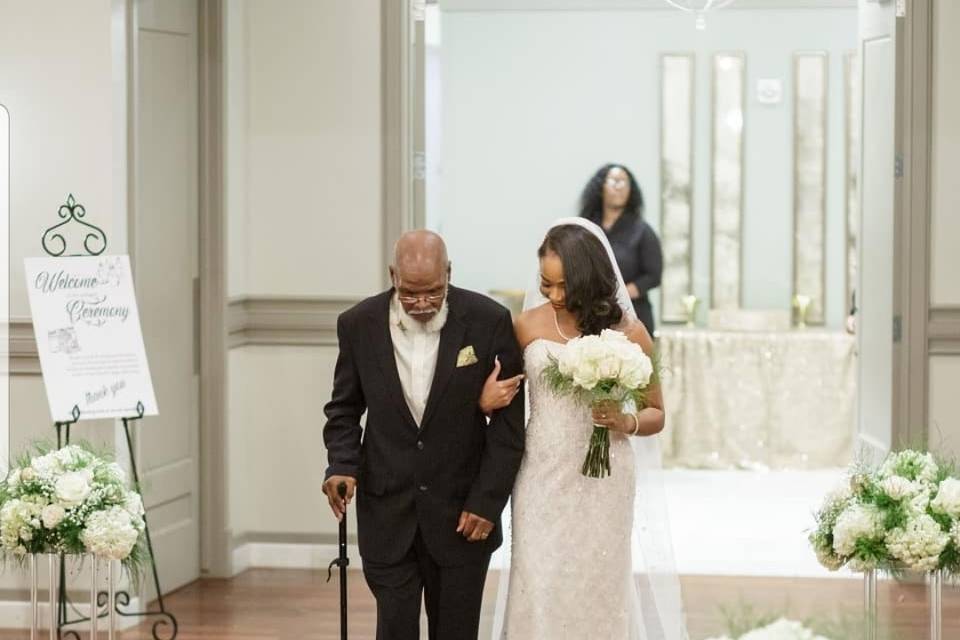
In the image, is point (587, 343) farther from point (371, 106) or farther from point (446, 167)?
point (446, 167)

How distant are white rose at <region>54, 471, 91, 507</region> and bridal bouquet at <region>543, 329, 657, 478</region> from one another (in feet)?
5.86

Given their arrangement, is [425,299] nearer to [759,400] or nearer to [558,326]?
[558,326]

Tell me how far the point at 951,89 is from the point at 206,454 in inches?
149

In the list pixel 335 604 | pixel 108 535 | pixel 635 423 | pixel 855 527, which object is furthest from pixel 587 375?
pixel 335 604

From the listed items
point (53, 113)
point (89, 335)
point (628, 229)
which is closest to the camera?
point (89, 335)

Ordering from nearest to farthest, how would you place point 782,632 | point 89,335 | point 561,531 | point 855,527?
point 782,632, point 855,527, point 561,531, point 89,335

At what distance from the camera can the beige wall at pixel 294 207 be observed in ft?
25.5

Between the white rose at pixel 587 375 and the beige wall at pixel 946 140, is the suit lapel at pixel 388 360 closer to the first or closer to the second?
the white rose at pixel 587 375

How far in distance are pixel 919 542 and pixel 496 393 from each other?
1.21m

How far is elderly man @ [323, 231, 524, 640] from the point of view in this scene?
4.54 meters

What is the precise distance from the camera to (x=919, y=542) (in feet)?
14.9

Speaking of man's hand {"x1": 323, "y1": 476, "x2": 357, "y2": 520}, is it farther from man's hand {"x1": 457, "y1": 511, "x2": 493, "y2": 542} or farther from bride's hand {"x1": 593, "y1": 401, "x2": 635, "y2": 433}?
bride's hand {"x1": 593, "y1": 401, "x2": 635, "y2": 433}

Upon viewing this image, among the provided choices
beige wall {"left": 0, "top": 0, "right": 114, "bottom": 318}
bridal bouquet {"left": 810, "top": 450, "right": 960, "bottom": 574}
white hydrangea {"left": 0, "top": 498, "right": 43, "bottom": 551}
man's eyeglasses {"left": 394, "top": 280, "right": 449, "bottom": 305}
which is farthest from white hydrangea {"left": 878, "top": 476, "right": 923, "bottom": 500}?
beige wall {"left": 0, "top": 0, "right": 114, "bottom": 318}

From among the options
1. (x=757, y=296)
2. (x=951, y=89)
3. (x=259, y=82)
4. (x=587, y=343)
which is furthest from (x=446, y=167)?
(x=587, y=343)
